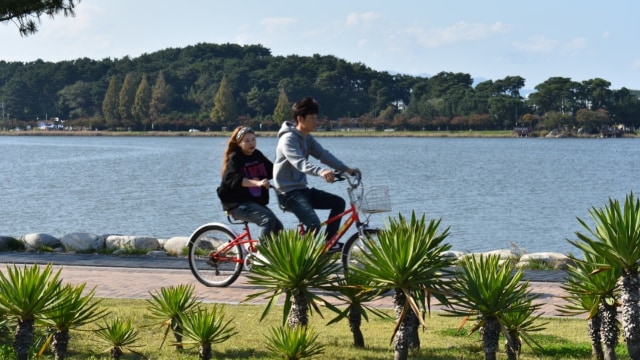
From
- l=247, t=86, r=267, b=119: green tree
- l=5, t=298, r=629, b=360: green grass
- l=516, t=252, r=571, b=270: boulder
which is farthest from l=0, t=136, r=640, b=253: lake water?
l=247, t=86, r=267, b=119: green tree

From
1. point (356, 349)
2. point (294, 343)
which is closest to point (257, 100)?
point (356, 349)

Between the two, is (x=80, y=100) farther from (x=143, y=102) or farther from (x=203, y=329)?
(x=203, y=329)

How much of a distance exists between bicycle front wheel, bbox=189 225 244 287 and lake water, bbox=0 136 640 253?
1.94 metres

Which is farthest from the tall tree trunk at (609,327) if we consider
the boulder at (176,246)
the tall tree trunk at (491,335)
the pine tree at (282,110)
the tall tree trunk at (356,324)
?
the pine tree at (282,110)

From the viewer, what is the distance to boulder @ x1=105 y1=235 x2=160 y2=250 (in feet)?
41.9

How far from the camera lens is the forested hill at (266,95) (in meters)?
133

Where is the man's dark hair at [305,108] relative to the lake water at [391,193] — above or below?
above

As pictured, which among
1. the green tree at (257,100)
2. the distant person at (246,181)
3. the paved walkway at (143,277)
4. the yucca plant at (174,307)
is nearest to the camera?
the yucca plant at (174,307)

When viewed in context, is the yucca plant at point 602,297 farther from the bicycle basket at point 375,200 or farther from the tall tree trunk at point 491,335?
the bicycle basket at point 375,200

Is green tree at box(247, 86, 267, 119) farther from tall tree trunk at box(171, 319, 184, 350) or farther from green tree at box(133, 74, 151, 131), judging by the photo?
tall tree trunk at box(171, 319, 184, 350)

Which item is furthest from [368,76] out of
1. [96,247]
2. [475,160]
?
[96,247]

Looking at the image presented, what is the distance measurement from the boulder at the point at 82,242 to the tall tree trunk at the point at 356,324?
7.08 m

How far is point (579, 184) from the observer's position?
45.2 m

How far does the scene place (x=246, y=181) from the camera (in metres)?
8.60
